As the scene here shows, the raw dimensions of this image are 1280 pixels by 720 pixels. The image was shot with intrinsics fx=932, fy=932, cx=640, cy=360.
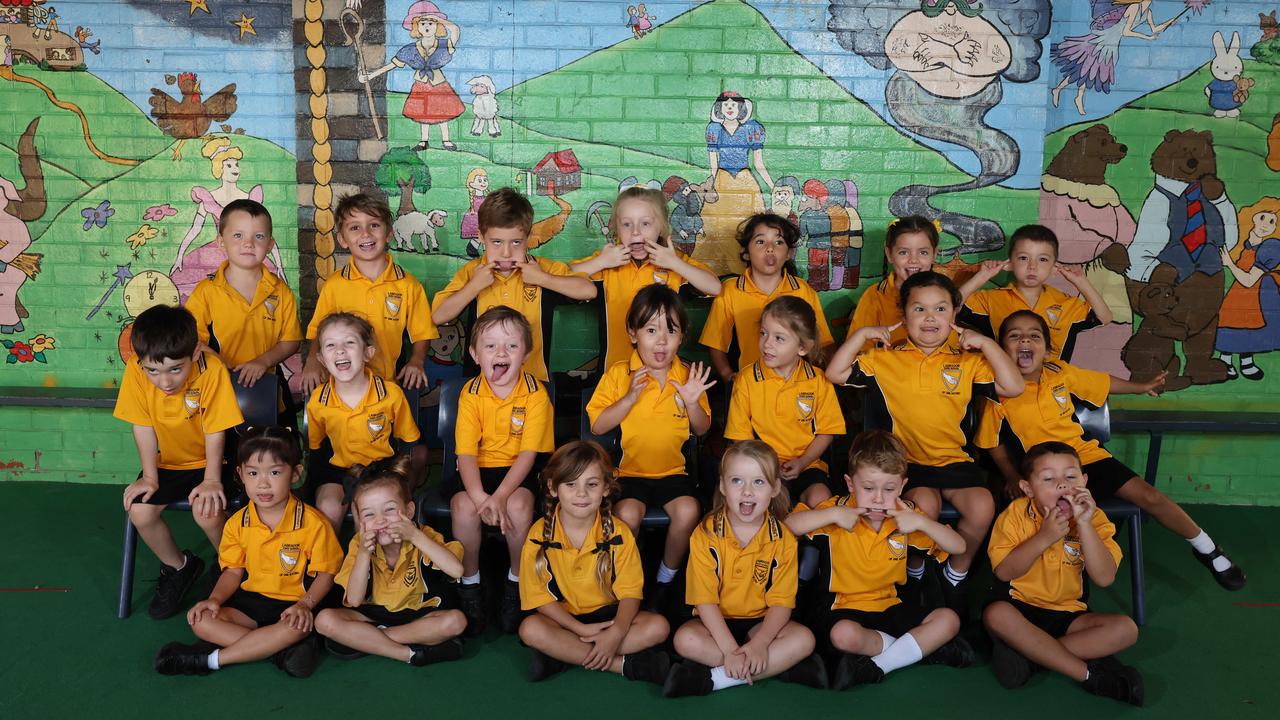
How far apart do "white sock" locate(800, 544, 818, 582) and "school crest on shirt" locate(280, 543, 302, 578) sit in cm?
181

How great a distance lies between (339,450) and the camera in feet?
12.1

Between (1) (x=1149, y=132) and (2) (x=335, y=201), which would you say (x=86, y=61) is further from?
(1) (x=1149, y=132)

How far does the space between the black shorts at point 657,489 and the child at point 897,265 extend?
1.24 m

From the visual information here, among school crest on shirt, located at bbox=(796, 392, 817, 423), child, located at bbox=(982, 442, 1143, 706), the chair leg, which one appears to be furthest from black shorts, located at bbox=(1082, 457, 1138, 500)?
the chair leg

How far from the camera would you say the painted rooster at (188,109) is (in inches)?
185

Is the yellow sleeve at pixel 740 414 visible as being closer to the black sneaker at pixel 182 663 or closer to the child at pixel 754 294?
the child at pixel 754 294

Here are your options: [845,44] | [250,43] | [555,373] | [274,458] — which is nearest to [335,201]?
→ [250,43]

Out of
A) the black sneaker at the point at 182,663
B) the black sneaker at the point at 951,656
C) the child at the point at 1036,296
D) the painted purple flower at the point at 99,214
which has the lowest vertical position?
the black sneaker at the point at 182,663

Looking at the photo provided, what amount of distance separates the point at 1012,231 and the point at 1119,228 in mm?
551

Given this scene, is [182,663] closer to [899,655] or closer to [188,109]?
[899,655]

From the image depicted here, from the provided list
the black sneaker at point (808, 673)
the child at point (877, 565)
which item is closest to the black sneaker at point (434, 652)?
the black sneaker at point (808, 673)

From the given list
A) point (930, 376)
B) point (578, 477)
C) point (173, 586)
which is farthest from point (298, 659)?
point (930, 376)

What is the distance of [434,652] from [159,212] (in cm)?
298

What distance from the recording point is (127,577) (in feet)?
11.6
